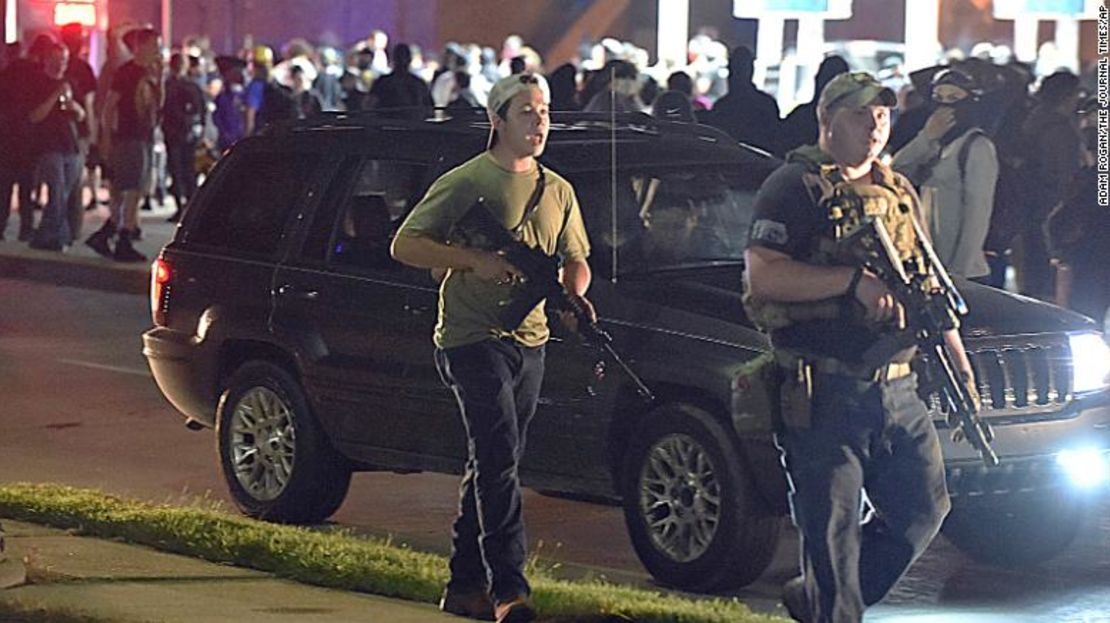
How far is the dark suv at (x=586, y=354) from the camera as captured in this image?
331 inches

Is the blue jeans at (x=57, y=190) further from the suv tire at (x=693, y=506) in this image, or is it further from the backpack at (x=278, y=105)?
the suv tire at (x=693, y=506)

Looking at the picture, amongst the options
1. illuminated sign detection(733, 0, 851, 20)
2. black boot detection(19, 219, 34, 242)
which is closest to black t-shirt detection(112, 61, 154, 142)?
black boot detection(19, 219, 34, 242)

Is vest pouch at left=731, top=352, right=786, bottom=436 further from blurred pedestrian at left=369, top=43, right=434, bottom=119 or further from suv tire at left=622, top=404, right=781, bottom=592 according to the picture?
blurred pedestrian at left=369, top=43, right=434, bottom=119

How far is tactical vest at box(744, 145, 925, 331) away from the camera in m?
6.32

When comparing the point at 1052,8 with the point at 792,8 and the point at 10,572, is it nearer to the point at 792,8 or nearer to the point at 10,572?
the point at 792,8

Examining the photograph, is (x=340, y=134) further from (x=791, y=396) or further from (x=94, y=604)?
(x=791, y=396)

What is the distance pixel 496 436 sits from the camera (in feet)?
23.9

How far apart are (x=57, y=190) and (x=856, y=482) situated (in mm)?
15382

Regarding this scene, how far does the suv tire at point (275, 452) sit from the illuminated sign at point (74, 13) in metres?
17.0

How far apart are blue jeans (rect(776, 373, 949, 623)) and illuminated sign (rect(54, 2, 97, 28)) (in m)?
20.8

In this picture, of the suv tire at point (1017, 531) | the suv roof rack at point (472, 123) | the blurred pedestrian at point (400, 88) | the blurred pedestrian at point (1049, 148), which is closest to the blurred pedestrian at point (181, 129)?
the blurred pedestrian at point (400, 88)

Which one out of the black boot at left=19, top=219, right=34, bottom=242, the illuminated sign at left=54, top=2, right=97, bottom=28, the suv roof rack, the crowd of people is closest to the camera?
the suv roof rack

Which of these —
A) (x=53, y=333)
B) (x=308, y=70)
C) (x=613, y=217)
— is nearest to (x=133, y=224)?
(x=53, y=333)

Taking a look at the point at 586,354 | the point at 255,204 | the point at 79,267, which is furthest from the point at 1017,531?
the point at 79,267
